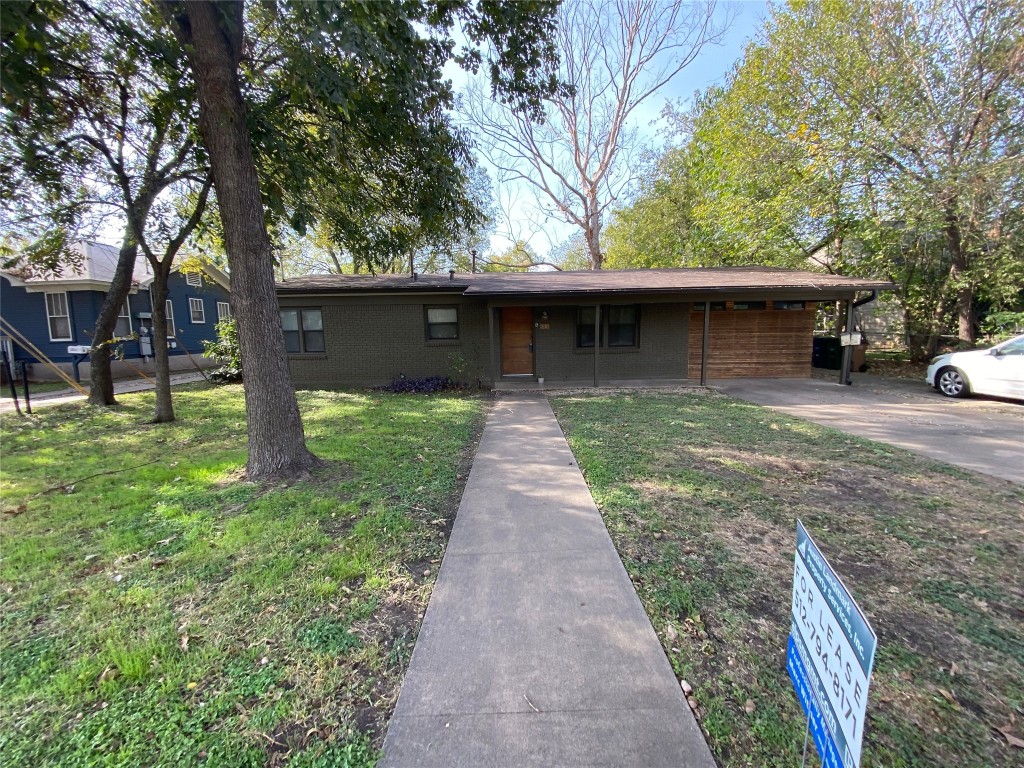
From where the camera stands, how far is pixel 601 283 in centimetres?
1167

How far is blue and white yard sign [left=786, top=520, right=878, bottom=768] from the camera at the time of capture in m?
1.12

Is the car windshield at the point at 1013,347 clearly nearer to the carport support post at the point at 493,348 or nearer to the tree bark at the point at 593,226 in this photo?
the carport support post at the point at 493,348

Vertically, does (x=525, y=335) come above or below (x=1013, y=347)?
above

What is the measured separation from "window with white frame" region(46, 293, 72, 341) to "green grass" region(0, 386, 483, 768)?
497 inches

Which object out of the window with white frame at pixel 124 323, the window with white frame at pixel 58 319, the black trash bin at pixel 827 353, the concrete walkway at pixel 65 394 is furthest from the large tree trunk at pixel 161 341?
the black trash bin at pixel 827 353

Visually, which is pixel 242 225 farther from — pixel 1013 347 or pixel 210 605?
pixel 1013 347

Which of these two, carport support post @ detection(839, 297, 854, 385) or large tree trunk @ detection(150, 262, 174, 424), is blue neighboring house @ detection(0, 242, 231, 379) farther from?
carport support post @ detection(839, 297, 854, 385)

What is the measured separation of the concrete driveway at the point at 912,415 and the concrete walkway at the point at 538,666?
5.12 metres

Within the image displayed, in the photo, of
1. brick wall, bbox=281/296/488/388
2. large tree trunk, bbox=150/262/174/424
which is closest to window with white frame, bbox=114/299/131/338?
brick wall, bbox=281/296/488/388

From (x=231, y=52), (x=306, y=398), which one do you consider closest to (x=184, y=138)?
(x=231, y=52)

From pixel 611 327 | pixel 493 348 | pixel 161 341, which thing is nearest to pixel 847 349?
pixel 611 327

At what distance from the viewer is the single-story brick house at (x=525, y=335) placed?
12.2 meters

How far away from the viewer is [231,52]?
4465mm

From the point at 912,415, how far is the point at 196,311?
24437 millimetres
